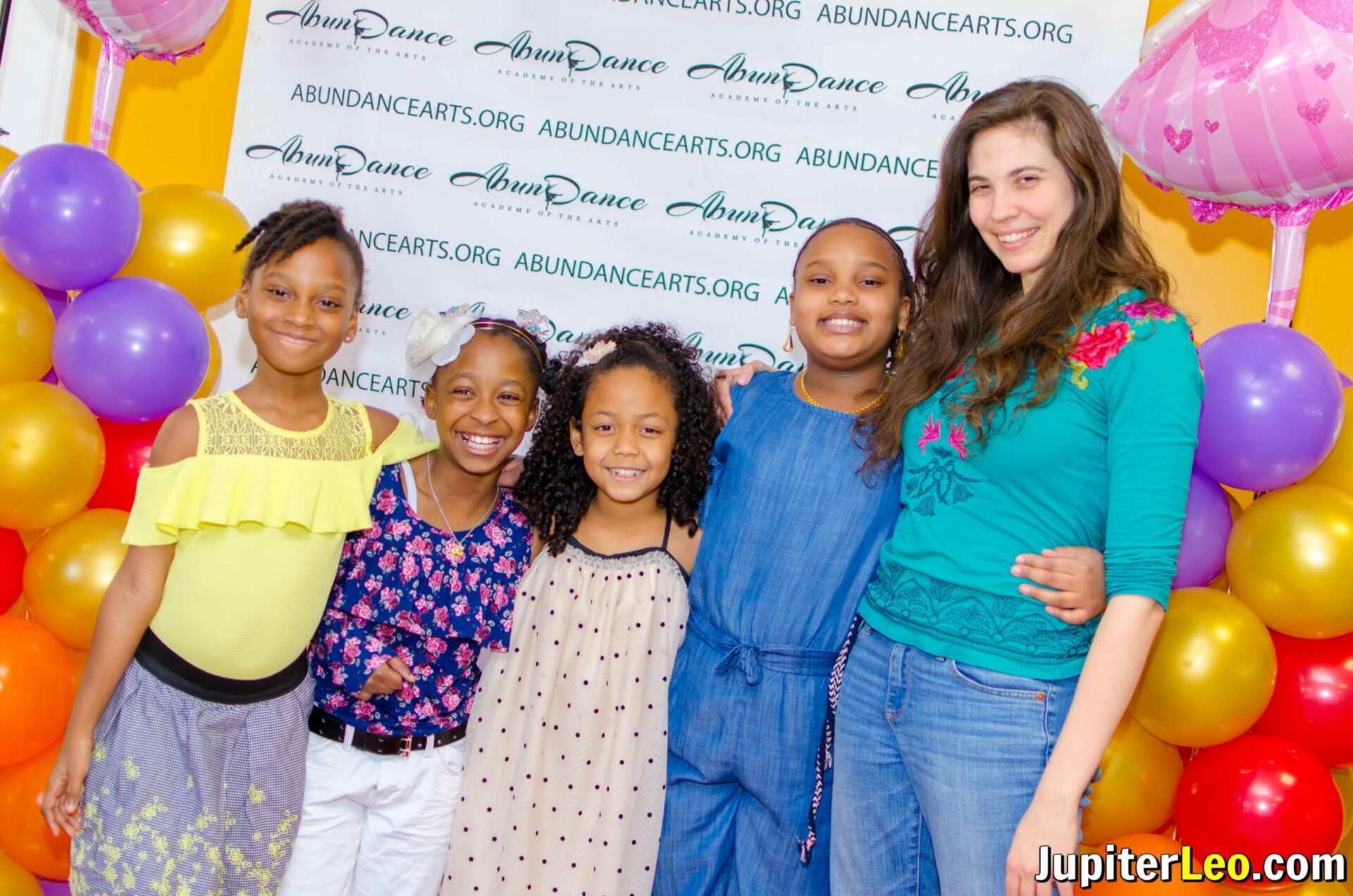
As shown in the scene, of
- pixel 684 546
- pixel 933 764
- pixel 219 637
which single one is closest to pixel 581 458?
pixel 684 546

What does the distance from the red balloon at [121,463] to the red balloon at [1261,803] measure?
2.30 m

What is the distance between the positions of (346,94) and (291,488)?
151 cm

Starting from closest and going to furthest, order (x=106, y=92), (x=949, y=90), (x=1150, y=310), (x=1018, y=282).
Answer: (x=1150, y=310)
(x=1018, y=282)
(x=106, y=92)
(x=949, y=90)

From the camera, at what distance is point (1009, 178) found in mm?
1627

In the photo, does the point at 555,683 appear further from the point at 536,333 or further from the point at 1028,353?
the point at 1028,353

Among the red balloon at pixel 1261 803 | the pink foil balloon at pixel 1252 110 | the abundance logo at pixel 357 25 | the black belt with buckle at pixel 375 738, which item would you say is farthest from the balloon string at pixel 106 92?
the red balloon at pixel 1261 803

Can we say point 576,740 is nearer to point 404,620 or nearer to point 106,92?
point 404,620

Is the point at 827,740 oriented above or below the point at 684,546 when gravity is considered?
below

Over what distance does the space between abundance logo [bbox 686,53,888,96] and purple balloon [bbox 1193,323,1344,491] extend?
126cm

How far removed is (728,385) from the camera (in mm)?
2242

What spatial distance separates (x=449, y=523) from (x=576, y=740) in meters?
0.50

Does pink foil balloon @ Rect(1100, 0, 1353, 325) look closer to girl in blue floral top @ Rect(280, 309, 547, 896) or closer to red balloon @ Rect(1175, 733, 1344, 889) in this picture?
red balloon @ Rect(1175, 733, 1344, 889)

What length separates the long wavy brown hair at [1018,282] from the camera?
1.54 metres

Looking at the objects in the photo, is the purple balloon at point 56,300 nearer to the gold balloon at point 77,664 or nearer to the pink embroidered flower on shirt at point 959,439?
the gold balloon at point 77,664
